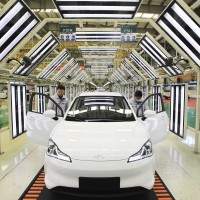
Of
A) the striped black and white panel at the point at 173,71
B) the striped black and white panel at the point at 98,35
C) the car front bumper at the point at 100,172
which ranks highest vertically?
the striped black and white panel at the point at 98,35

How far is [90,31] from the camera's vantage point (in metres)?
6.43

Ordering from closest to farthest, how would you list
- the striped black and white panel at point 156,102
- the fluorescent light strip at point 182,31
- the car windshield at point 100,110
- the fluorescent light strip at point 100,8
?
the car windshield at point 100,110 < the fluorescent light strip at point 100,8 < the fluorescent light strip at point 182,31 < the striped black and white panel at point 156,102

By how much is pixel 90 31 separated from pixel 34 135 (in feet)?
12.2

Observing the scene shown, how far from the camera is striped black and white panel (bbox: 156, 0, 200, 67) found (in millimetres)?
3928

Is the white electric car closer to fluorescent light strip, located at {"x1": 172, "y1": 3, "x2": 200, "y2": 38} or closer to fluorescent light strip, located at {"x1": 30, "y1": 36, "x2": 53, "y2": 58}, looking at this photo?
fluorescent light strip, located at {"x1": 172, "y1": 3, "x2": 200, "y2": 38}

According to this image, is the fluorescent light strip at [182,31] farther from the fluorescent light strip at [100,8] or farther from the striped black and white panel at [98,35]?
the striped black and white panel at [98,35]

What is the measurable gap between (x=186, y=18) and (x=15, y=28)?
10.8ft

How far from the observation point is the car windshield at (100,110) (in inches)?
139

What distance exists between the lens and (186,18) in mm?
4047

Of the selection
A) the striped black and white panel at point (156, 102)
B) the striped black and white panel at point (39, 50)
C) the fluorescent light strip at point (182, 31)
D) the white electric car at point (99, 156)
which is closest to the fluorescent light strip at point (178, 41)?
the fluorescent light strip at point (182, 31)

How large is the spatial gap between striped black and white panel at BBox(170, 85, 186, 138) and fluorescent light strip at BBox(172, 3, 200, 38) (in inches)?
68.1

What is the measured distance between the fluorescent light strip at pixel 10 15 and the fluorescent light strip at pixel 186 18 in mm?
2824

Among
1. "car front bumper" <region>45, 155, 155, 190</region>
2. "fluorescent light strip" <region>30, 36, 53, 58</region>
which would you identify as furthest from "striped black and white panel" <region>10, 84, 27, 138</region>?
"car front bumper" <region>45, 155, 155, 190</region>

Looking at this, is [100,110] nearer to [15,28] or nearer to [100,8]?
[100,8]
